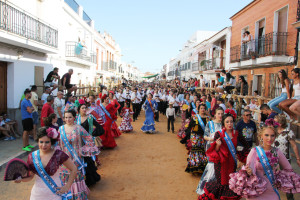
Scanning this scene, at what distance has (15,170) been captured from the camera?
105 inches

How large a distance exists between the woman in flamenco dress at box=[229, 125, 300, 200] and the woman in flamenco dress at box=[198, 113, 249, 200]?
750mm

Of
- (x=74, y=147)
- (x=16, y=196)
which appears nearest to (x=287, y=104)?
(x=74, y=147)

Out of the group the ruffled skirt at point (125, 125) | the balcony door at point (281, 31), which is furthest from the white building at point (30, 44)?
the balcony door at point (281, 31)

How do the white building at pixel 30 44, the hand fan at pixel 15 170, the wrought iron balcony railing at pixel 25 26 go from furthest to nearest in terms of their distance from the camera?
the white building at pixel 30 44 → the wrought iron balcony railing at pixel 25 26 → the hand fan at pixel 15 170

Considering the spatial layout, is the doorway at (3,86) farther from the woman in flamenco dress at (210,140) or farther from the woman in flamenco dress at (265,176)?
the woman in flamenco dress at (265,176)

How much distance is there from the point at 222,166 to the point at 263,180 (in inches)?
39.8

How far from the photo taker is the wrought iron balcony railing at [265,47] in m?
12.2

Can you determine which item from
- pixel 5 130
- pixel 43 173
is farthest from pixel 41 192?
pixel 5 130

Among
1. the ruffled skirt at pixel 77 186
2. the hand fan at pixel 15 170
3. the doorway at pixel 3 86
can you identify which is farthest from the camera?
the doorway at pixel 3 86

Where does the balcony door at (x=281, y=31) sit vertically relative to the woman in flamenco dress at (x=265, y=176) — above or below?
above

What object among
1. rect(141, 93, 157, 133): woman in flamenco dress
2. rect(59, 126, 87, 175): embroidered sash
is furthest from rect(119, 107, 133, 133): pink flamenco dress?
rect(59, 126, 87, 175): embroidered sash

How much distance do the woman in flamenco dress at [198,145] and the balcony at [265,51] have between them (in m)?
8.04

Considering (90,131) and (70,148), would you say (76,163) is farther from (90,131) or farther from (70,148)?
(90,131)

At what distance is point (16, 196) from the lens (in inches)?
194
